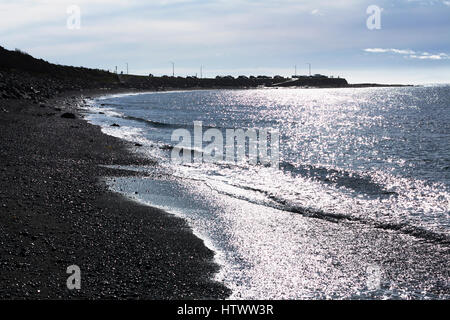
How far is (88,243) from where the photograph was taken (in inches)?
403

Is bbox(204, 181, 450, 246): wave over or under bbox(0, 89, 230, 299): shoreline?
under

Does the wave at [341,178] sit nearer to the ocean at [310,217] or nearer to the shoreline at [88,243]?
the ocean at [310,217]

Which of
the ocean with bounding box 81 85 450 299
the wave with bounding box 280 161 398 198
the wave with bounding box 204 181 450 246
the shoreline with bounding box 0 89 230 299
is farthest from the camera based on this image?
the wave with bounding box 280 161 398 198

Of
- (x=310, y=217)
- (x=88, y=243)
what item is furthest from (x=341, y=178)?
(x=88, y=243)

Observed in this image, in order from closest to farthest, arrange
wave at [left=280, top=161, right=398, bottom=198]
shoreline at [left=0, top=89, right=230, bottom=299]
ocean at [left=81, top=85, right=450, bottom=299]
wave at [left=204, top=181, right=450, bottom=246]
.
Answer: shoreline at [left=0, top=89, right=230, bottom=299], ocean at [left=81, top=85, right=450, bottom=299], wave at [left=204, top=181, right=450, bottom=246], wave at [left=280, top=161, right=398, bottom=198]

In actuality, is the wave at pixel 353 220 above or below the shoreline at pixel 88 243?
below

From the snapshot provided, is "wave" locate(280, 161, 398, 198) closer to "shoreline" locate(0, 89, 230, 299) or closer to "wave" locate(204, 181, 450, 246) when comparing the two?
"wave" locate(204, 181, 450, 246)

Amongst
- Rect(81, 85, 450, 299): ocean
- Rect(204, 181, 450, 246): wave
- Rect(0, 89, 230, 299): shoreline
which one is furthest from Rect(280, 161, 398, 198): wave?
Rect(0, 89, 230, 299): shoreline

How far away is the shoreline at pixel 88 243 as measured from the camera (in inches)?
326

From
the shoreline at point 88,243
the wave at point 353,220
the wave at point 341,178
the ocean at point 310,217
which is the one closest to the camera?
the shoreline at point 88,243

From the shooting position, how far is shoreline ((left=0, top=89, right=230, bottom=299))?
8.28m

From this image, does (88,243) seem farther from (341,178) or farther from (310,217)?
(341,178)

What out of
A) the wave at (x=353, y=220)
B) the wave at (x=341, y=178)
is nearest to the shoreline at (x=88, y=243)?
the wave at (x=353, y=220)
